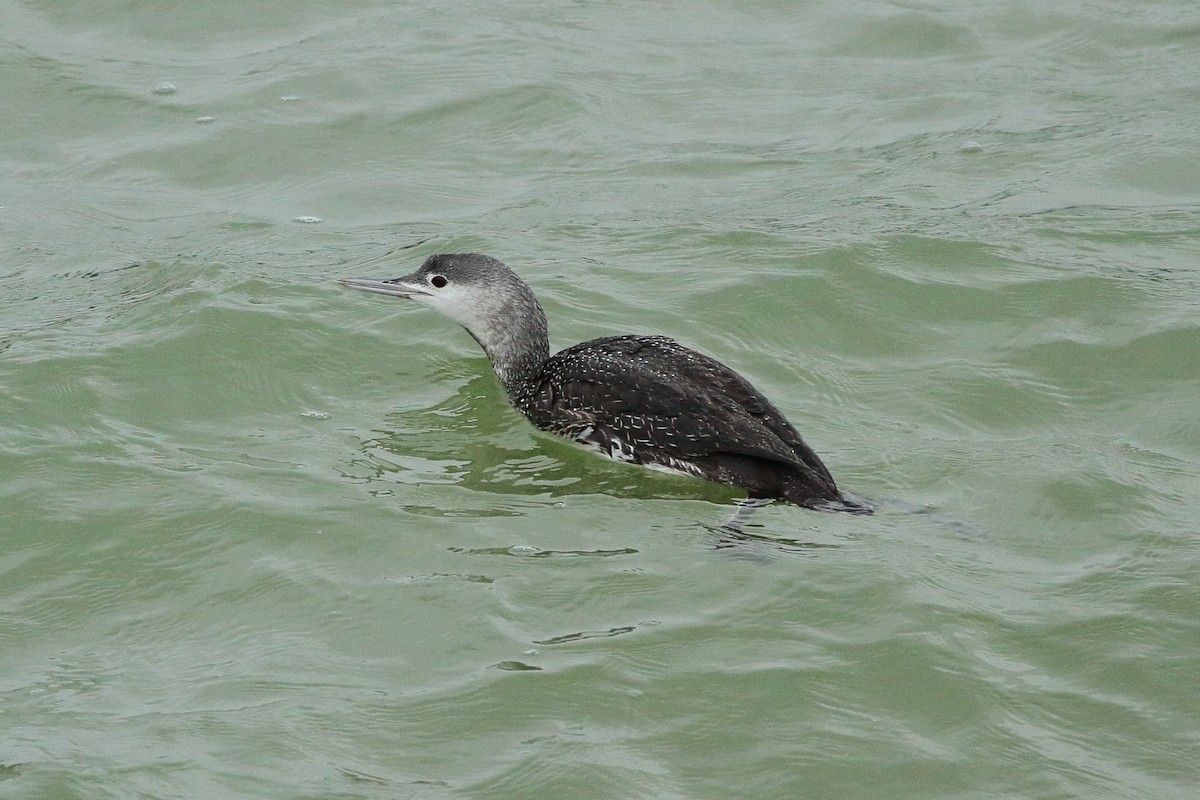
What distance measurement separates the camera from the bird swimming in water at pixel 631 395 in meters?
7.95

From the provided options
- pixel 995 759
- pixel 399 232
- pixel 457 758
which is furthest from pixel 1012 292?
pixel 457 758

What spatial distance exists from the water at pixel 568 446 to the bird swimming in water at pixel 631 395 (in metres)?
0.17

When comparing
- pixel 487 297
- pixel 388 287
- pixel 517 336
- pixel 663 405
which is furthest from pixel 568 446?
pixel 388 287

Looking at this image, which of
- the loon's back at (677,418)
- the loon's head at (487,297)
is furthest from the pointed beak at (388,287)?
the loon's back at (677,418)

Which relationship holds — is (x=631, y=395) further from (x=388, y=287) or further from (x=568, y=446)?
(x=388, y=287)

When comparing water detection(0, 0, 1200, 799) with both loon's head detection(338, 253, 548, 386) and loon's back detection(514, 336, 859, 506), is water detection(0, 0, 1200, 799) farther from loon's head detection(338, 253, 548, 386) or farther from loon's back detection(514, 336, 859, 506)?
loon's head detection(338, 253, 548, 386)

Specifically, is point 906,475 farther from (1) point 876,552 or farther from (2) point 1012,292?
(2) point 1012,292

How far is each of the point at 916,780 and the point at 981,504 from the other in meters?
2.23

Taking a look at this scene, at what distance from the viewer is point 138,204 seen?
38.3ft

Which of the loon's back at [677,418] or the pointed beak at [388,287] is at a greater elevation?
the pointed beak at [388,287]

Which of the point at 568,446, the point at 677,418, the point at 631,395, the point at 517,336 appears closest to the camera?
the point at 677,418

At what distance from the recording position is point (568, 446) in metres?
8.80

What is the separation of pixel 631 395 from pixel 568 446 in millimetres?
554

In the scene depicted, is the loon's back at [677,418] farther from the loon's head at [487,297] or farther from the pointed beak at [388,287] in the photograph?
the pointed beak at [388,287]
